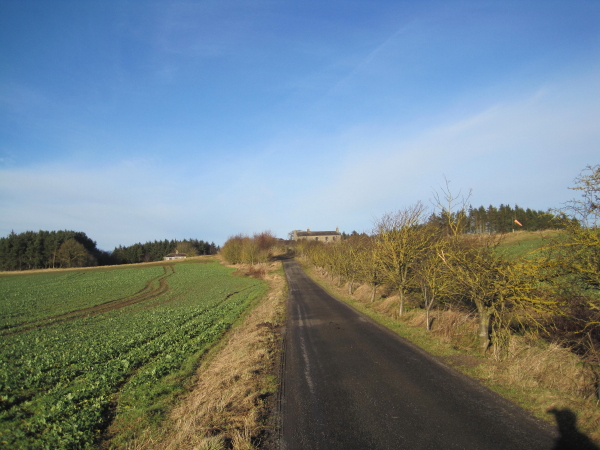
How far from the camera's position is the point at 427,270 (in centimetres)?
1469

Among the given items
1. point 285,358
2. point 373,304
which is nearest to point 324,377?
point 285,358

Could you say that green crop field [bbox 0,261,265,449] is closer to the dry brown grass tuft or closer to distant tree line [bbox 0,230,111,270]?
the dry brown grass tuft

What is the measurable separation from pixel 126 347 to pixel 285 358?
293 inches

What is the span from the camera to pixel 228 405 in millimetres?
7418

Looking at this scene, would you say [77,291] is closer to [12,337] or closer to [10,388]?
[12,337]

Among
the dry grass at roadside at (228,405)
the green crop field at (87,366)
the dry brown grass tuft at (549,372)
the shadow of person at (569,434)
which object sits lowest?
the green crop field at (87,366)

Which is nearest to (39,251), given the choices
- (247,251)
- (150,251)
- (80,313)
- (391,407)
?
(150,251)

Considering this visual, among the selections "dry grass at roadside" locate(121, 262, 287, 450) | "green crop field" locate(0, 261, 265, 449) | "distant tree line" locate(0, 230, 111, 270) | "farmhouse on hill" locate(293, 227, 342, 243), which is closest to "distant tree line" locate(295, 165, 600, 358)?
"dry grass at roadside" locate(121, 262, 287, 450)

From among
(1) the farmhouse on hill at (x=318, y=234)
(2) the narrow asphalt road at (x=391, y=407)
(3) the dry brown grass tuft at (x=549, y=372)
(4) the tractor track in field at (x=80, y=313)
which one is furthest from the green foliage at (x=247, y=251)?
(3) the dry brown grass tuft at (x=549, y=372)

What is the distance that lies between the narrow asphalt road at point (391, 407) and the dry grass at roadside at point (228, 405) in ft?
1.75

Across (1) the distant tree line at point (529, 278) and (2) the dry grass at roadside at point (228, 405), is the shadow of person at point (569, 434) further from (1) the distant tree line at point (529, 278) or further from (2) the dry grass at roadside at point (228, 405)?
(2) the dry grass at roadside at point (228, 405)

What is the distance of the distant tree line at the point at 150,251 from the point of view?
420 ft

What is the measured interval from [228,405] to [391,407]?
3.75 metres

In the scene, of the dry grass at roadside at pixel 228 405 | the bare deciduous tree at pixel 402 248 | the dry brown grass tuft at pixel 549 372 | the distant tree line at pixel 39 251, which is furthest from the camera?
the distant tree line at pixel 39 251
